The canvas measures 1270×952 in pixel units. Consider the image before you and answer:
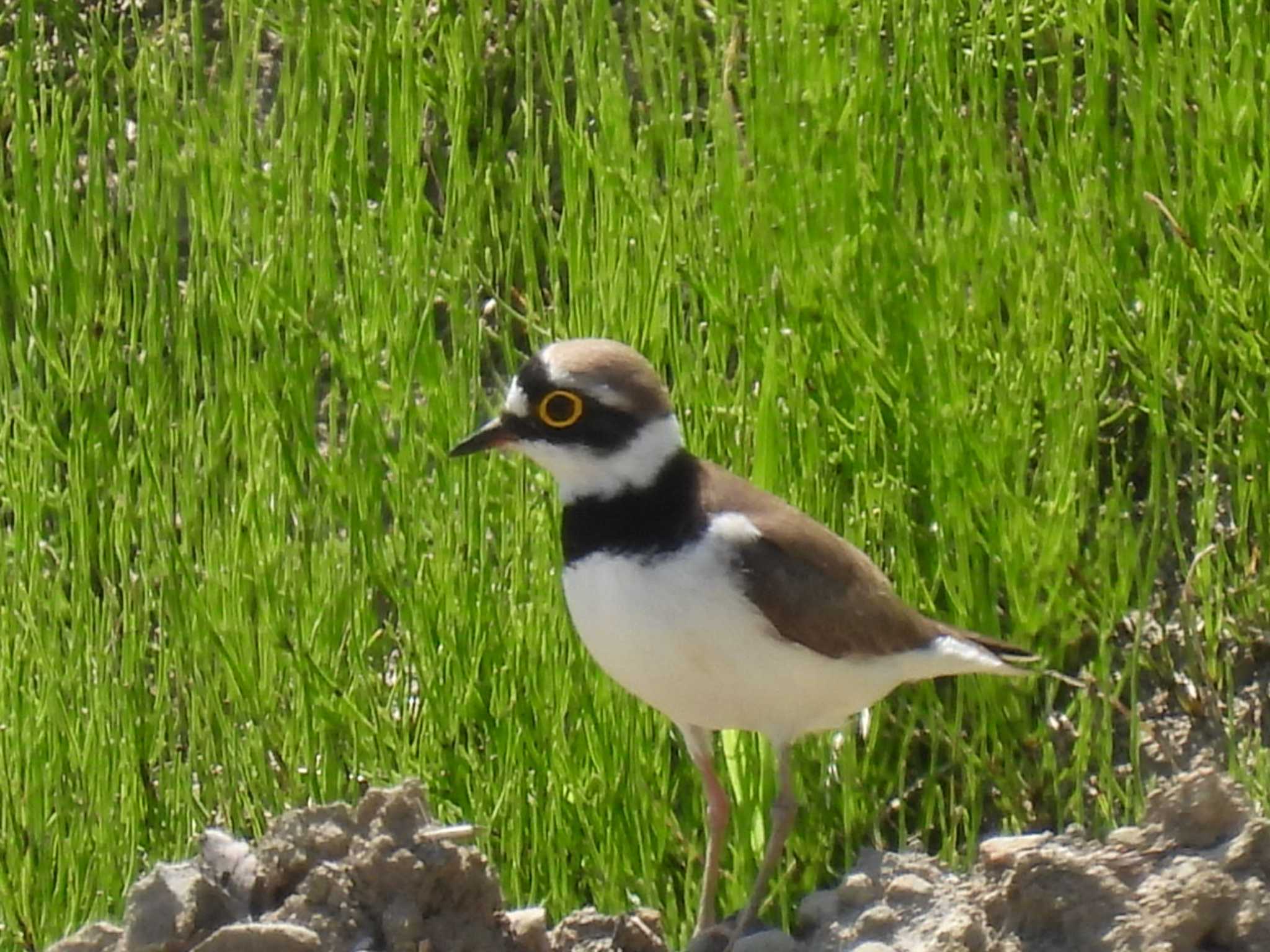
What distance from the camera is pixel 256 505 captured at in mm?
4137

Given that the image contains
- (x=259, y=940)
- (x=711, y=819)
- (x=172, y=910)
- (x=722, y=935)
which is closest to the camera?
(x=259, y=940)

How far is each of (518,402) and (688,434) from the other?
0.81 m

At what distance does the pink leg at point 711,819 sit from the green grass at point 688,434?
15cm

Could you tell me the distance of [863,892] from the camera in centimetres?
325

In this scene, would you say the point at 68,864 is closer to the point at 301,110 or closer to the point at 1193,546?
the point at 301,110

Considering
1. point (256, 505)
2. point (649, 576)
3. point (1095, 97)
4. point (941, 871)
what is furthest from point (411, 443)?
point (1095, 97)

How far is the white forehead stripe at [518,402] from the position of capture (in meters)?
3.37

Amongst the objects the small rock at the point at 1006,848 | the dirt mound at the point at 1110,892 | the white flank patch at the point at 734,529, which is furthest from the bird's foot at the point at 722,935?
the white flank patch at the point at 734,529

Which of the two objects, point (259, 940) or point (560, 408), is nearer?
point (259, 940)

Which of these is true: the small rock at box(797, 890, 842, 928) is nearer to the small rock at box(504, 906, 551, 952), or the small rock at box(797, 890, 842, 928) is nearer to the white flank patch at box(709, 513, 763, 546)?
the small rock at box(504, 906, 551, 952)

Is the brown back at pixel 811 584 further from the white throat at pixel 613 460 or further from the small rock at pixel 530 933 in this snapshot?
the small rock at pixel 530 933

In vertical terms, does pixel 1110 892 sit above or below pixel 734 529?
below

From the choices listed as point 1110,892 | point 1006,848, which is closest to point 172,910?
point 1006,848

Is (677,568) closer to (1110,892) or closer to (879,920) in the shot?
(879,920)
